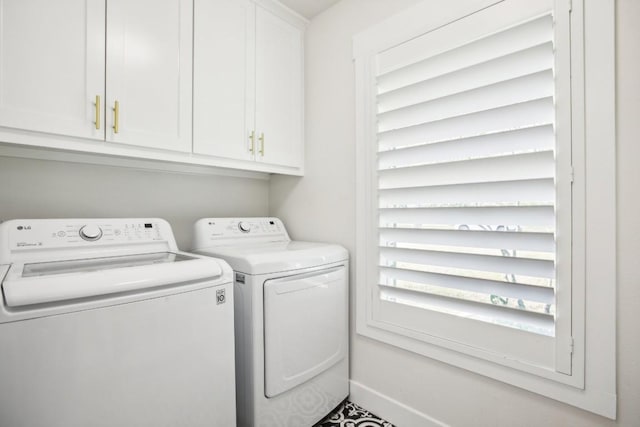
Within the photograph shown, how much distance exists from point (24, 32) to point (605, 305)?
2243 mm

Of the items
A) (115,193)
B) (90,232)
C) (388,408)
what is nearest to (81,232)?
(90,232)

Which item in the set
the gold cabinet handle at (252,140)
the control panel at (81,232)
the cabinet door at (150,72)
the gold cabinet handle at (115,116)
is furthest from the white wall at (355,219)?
the gold cabinet handle at (115,116)

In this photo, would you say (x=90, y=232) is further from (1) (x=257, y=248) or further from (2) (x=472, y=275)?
(2) (x=472, y=275)

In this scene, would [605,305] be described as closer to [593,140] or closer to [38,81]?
[593,140]

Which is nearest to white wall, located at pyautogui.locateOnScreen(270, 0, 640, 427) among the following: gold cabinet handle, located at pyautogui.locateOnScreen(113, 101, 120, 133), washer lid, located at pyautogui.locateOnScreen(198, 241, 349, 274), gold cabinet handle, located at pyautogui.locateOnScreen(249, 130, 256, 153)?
washer lid, located at pyautogui.locateOnScreen(198, 241, 349, 274)

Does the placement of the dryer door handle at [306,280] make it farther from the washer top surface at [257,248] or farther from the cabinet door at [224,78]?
the cabinet door at [224,78]

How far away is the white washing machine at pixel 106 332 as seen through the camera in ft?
2.69

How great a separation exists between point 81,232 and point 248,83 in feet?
3.72

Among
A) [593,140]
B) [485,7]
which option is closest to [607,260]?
[593,140]

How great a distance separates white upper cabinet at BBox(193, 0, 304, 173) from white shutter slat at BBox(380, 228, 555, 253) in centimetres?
85

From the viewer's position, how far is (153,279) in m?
1.03

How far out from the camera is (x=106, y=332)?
933 mm

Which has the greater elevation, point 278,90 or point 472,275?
point 278,90

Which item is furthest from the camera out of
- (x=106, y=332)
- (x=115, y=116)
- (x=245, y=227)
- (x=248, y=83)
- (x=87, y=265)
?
(x=245, y=227)
